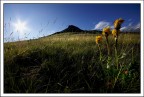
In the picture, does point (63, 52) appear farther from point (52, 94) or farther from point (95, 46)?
point (52, 94)

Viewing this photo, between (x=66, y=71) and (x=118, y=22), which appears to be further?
(x=66, y=71)

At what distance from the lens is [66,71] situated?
111 inches

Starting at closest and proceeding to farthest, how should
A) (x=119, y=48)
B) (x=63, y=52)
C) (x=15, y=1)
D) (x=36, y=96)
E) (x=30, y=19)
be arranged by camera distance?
(x=36, y=96)
(x=15, y=1)
(x=30, y=19)
(x=63, y=52)
(x=119, y=48)

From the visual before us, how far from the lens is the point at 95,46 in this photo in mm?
3523

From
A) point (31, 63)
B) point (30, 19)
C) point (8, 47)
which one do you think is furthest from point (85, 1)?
point (8, 47)

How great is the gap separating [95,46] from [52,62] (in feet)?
2.84

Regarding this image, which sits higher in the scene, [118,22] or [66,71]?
[118,22]

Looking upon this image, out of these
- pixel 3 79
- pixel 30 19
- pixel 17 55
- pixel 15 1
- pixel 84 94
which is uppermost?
pixel 15 1

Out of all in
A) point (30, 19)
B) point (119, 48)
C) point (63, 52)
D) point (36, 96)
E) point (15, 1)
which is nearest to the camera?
point (36, 96)

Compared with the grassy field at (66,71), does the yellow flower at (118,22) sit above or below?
above

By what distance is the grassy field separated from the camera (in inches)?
103

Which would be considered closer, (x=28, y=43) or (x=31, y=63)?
(x=31, y=63)

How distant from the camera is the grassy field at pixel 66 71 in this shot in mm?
2607

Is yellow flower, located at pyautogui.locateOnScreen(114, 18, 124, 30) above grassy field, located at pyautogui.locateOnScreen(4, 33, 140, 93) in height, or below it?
above
